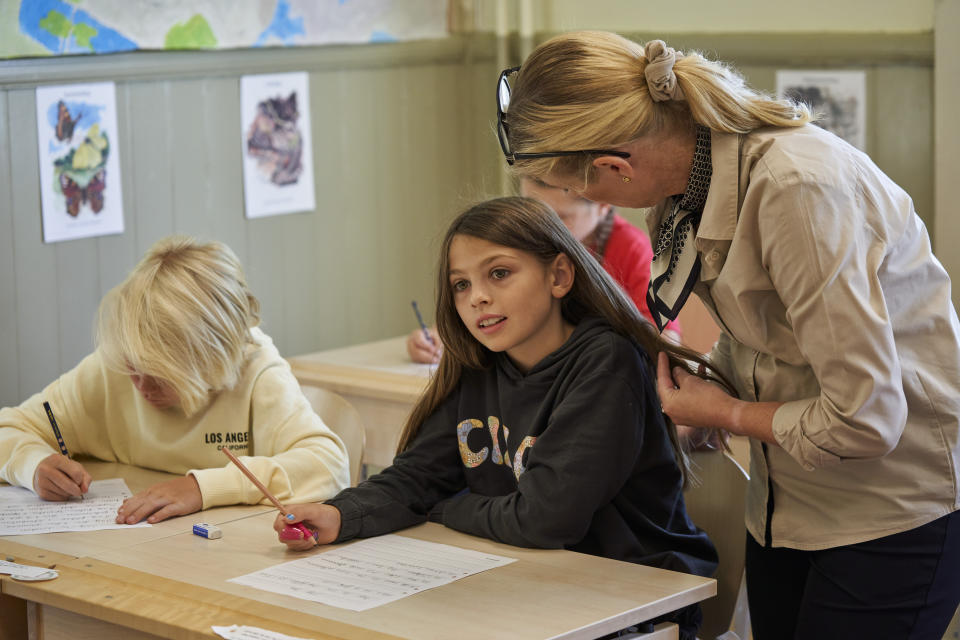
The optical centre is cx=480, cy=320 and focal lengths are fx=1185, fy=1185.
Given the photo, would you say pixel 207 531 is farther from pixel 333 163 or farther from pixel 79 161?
pixel 333 163

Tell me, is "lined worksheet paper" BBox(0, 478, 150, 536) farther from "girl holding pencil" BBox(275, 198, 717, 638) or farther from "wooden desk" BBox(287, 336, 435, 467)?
"wooden desk" BBox(287, 336, 435, 467)

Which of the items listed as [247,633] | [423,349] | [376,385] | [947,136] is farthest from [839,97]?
[247,633]

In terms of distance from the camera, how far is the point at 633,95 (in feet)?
4.94

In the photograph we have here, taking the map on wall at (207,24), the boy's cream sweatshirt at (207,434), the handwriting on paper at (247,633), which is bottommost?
the handwriting on paper at (247,633)

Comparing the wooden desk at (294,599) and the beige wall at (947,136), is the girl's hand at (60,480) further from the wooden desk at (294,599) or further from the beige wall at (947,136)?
the beige wall at (947,136)

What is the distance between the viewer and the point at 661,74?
1.48 m

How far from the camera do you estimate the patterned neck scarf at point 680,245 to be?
5.08 ft

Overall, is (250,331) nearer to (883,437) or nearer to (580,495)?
A: (580,495)

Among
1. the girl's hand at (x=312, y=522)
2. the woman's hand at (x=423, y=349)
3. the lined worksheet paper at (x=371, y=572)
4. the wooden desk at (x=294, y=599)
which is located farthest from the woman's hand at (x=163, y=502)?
the woman's hand at (x=423, y=349)

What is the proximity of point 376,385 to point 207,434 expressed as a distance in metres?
0.69

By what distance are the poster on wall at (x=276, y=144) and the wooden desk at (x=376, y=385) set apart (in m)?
0.47

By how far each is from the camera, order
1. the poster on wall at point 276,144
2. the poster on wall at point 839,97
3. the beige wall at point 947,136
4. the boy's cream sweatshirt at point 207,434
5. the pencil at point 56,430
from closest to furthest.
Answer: the boy's cream sweatshirt at point 207,434
the pencil at point 56,430
the beige wall at point 947,136
the poster on wall at point 839,97
the poster on wall at point 276,144

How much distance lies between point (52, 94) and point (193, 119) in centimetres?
43

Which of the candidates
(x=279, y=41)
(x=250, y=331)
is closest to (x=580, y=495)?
(x=250, y=331)
